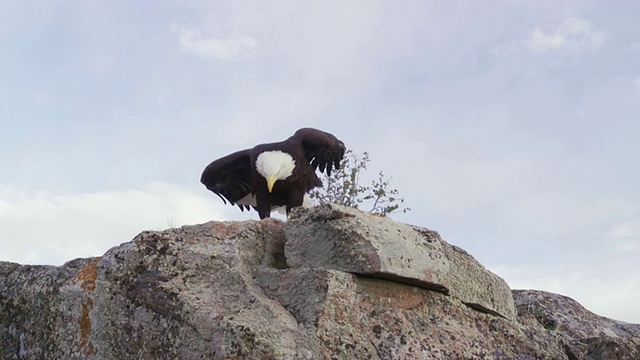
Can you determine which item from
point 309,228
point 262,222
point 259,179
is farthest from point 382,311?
point 259,179

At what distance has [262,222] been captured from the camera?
14.0ft

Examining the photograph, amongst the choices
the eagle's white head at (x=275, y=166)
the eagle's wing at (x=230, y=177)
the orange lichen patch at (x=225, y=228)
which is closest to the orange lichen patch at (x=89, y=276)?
the orange lichen patch at (x=225, y=228)

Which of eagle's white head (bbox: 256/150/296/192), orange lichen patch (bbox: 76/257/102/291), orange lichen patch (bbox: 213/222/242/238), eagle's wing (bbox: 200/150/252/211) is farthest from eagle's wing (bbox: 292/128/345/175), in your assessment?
orange lichen patch (bbox: 76/257/102/291)

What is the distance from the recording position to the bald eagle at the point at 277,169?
8547 mm

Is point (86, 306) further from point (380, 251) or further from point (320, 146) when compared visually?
point (320, 146)

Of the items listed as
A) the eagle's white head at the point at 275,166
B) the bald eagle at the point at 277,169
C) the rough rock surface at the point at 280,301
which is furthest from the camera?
the bald eagle at the point at 277,169

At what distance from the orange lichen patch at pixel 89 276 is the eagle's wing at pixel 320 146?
16.1ft

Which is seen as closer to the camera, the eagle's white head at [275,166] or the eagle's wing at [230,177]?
the eagle's white head at [275,166]

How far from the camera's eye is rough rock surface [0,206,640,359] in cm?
349

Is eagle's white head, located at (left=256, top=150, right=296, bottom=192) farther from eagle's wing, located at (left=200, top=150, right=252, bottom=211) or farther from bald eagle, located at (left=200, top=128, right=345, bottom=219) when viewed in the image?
eagle's wing, located at (left=200, top=150, right=252, bottom=211)

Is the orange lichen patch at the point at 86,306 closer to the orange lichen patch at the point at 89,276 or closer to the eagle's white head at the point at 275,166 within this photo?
the orange lichen patch at the point at 89,276

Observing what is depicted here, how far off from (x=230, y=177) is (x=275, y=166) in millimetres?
1200

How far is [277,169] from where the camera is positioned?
845 centimetres

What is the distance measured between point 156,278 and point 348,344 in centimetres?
102
